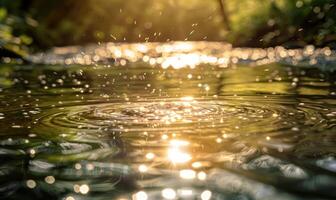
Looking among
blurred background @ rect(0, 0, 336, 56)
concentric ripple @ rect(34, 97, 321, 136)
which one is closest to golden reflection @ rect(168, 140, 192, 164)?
concentric ripple @ rect(34, 97, 321, 136)

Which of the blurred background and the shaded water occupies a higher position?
the blurred background

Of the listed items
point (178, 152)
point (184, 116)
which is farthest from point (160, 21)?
point (178, 152)

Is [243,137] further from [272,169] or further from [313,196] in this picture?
[313,196]

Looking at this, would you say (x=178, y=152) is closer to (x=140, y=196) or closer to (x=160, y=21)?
(x=140, y=196)

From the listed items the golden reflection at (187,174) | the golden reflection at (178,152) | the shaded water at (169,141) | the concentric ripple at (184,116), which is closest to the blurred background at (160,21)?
the shaded water at (169,141)

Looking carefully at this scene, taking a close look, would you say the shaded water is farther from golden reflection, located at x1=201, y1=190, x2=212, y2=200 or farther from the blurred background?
the blurred background

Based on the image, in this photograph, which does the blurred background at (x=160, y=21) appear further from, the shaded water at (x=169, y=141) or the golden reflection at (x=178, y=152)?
the golden reflection at (x=178, y=152)
